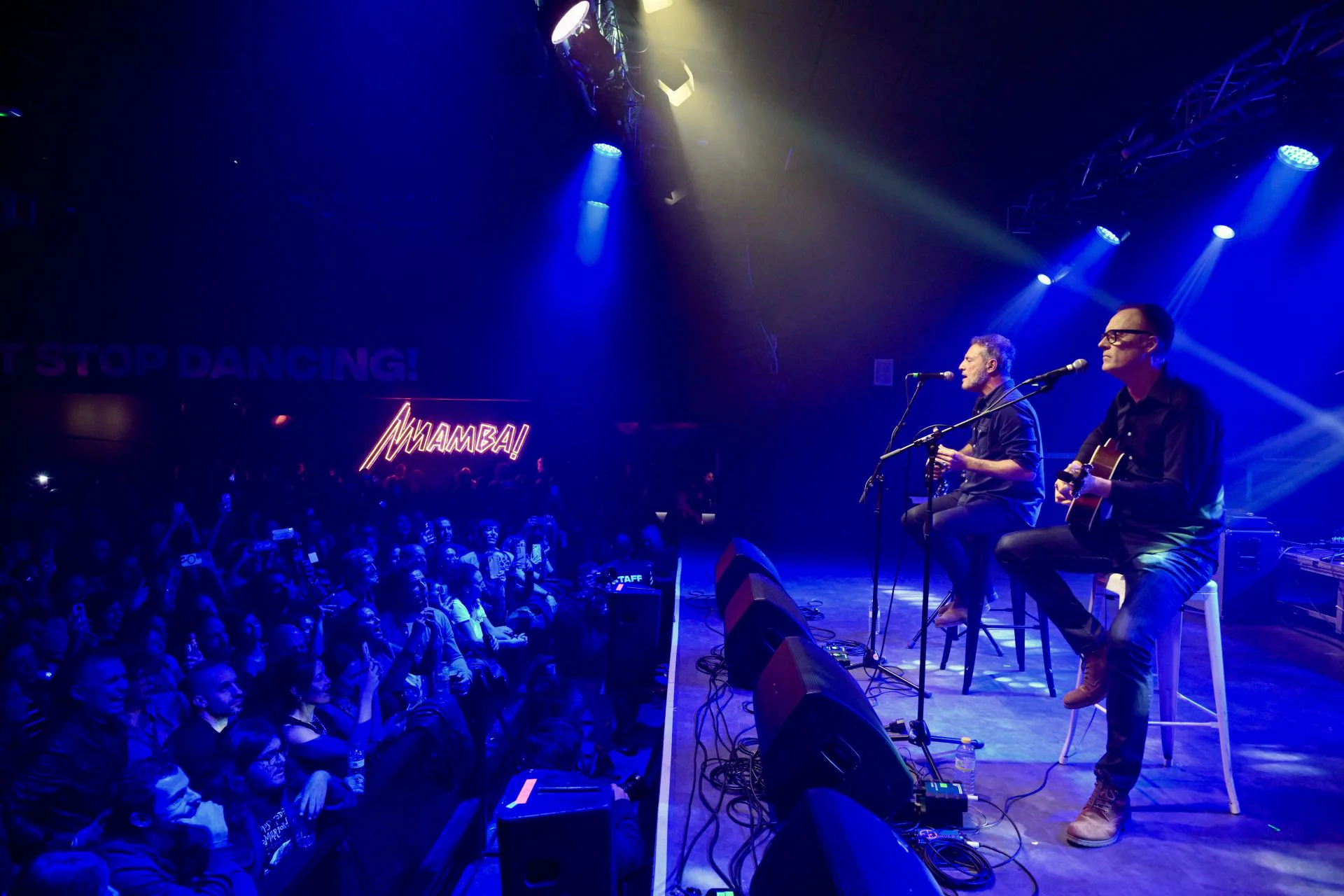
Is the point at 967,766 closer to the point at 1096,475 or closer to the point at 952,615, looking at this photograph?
the point at 1096,475

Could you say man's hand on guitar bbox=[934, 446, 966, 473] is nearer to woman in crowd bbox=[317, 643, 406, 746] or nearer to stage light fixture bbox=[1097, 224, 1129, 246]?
woman in crowd bbox=[317, 643, 406, 746]

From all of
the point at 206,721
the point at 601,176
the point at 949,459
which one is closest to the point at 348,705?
the point at 206,721

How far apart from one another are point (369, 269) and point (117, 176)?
9.32 feet

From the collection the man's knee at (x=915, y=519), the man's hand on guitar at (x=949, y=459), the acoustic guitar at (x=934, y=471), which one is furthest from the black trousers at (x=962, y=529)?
the man's hand on guitar at (x=949, y=459)

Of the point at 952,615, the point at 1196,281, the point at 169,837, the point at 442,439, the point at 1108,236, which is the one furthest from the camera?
the point at 442,439

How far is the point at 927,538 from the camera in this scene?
7.95 feet

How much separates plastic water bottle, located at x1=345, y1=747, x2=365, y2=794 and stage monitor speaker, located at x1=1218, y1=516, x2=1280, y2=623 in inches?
220

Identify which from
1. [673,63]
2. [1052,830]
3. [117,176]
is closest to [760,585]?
[1052,830]

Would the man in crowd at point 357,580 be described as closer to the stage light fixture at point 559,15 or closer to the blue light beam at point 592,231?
the stage light fixture at point 559,15

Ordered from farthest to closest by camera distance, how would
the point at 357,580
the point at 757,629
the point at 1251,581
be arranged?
the point at 357,580, the point at 1251,581, the point at 757,629

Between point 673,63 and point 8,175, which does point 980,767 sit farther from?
point 8,175

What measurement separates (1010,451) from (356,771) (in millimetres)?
3787

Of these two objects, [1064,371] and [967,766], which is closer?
[1064,371]

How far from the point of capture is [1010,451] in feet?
9.82
